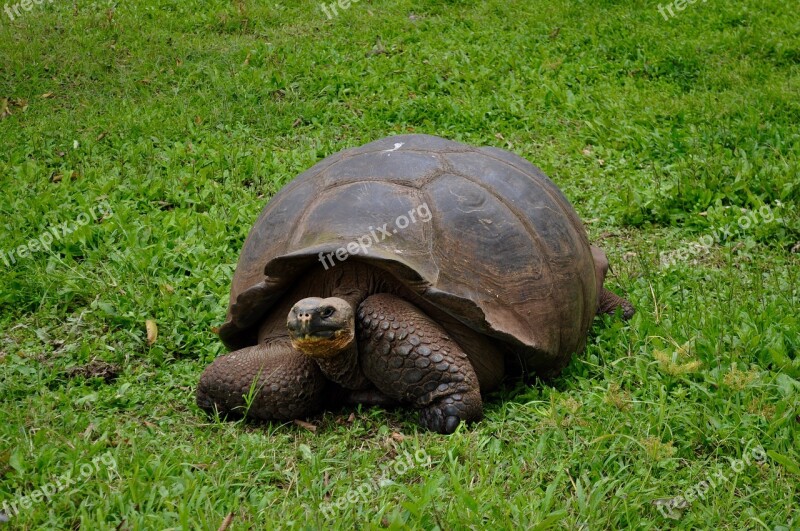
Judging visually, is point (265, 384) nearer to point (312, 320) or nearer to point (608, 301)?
point (312, 320)

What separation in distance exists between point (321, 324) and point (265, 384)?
1.35ft

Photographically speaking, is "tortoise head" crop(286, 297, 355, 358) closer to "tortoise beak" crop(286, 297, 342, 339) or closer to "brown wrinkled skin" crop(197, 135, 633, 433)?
"tortoise beak" crop(286, 297, 342, 339)

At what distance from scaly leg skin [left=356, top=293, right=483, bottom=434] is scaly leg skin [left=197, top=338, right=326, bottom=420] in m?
0.27

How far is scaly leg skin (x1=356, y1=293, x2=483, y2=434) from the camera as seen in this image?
10.7 feet

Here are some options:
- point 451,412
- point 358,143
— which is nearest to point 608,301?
point 451,412

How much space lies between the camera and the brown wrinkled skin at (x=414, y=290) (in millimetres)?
3295

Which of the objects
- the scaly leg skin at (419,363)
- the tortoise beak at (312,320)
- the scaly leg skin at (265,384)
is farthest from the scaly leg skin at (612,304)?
the tortoise beak at (312,320)

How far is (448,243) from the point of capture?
3383 mm

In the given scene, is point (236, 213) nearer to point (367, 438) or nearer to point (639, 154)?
point (367, 438)

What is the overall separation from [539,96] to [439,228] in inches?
159

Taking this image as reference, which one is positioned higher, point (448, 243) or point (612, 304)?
point (448, 243)

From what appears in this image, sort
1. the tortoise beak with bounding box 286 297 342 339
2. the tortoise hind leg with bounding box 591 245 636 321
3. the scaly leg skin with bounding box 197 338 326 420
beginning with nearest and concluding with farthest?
the tortoise beak with bounding box 286 297 342 339, the scaly leg skin with bounding box 197 338 326 420, the tortoise hind leg with bounding box 591 245 636 321

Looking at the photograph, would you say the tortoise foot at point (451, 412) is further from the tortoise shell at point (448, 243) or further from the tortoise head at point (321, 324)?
the tortoise head at point (321, 324)

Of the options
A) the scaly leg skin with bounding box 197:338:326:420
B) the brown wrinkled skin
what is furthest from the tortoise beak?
the scaly leg skin with bounding box 197:338:326:420
